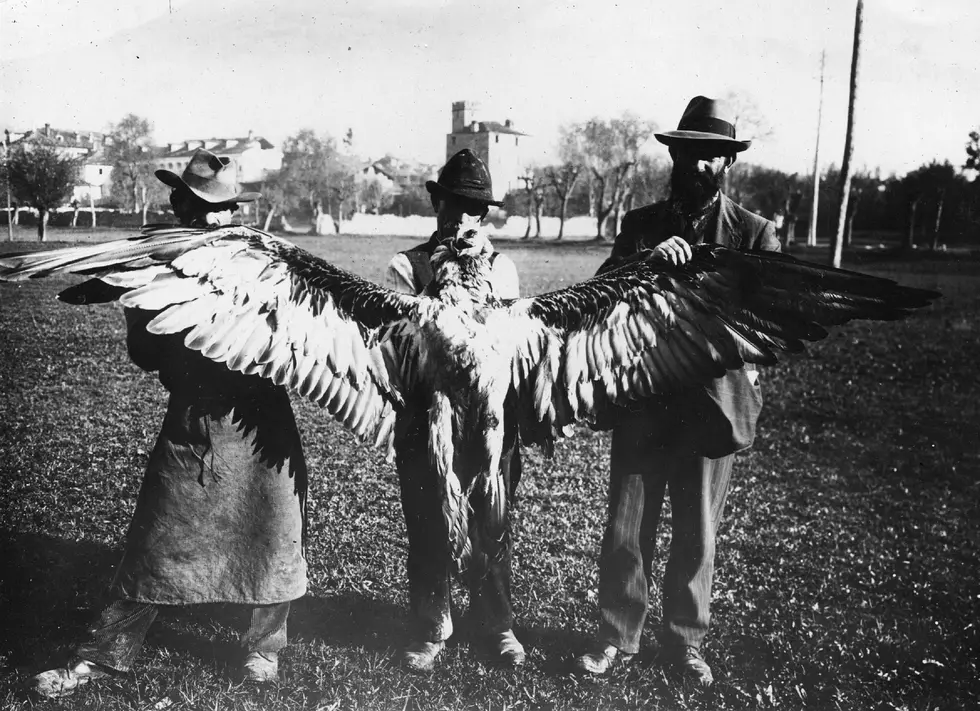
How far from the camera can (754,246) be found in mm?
3570

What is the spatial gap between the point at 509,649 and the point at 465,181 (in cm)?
233

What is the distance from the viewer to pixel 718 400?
11.5ft

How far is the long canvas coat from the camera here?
3.32 m

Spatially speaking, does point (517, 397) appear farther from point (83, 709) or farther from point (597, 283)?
point (83, 709)

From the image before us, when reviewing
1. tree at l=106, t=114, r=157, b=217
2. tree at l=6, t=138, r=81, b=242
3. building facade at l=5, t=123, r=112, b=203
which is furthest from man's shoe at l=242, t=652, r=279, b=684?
tree at l=106, t=114, r=157, b=217

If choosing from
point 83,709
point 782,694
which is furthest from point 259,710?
point 782,694

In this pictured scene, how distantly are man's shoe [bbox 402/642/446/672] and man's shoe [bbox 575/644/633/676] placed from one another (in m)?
0.71

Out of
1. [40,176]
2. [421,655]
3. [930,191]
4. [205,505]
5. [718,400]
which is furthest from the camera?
[930,191]

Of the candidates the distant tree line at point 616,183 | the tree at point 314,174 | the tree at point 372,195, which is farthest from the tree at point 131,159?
the tree at point 372,195

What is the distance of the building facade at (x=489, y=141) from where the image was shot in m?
5.06

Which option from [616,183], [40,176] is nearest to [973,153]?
[616,183]

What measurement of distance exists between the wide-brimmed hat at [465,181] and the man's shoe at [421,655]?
7.35 feet

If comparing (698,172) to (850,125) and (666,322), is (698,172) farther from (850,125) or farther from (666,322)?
(850,125)

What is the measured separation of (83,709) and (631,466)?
273 centimetres
